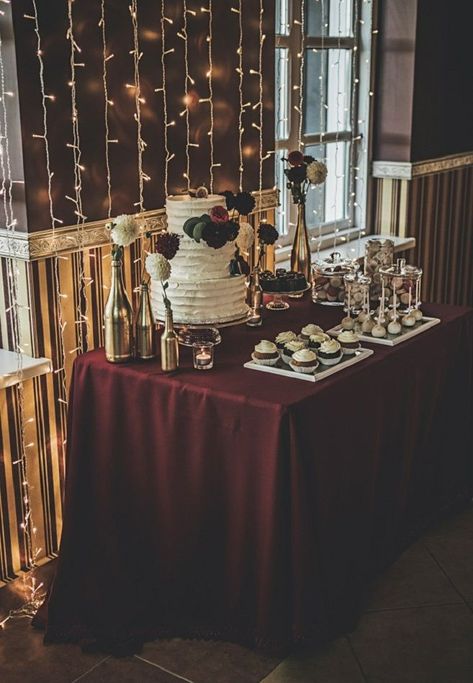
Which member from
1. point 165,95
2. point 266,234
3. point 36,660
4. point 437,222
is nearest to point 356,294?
point 266,234

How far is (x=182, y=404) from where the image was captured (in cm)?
253

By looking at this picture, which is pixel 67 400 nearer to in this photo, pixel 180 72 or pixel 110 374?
pixel 110 374

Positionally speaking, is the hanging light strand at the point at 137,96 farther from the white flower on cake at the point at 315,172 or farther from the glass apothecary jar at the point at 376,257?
the glass apothecary jar at the point at 376,257

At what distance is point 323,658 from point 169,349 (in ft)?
3.29

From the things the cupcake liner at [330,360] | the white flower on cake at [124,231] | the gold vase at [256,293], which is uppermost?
the white flower on cake at [124,231]

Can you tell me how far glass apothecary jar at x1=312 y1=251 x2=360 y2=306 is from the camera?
10.9 ft

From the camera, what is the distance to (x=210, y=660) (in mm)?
2602

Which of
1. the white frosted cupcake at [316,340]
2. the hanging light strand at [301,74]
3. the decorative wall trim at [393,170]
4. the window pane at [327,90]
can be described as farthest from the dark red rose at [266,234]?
the decorative wall trim at [393,170]

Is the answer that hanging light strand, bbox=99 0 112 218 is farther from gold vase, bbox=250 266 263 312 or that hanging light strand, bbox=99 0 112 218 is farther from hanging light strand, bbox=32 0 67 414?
gold vase, bbox=250 266 263 312

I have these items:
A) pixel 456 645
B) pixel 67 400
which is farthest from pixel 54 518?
pixel 456 645

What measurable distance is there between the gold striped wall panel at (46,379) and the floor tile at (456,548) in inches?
53.0

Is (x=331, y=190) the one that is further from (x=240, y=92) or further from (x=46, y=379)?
(x=46, y=379)

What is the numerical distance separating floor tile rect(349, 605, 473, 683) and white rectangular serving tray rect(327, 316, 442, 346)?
2.81 ft

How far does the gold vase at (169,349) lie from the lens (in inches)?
102
